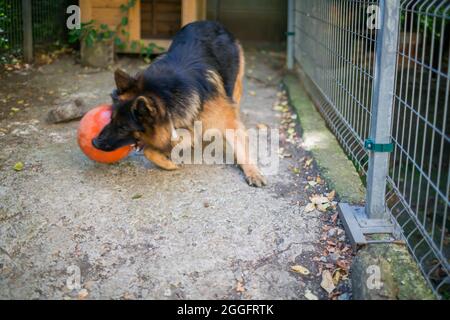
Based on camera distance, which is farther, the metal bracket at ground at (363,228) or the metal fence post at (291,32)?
the metal fence post at (291,32)

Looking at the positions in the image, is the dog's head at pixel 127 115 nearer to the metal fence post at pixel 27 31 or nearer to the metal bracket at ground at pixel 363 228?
the metal bracket at ground at pixel 363 228

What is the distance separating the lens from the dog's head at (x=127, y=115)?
12.3ft

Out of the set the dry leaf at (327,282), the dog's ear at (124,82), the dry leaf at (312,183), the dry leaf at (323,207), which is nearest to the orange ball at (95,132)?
the dog's ear at (124,82)

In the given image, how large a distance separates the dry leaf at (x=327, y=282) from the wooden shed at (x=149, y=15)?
5.27 m

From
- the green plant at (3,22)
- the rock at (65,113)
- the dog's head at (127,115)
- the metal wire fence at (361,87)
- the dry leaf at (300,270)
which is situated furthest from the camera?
the green plant at (3,22)

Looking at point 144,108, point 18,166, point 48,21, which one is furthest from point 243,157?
point 48,21

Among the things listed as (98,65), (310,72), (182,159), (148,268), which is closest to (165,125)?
(182,159)

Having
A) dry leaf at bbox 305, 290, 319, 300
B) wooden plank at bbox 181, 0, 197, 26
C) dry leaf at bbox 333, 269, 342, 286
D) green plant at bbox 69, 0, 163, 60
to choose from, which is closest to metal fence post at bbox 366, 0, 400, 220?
dry leaf at bbox 333, 269, 342, 286

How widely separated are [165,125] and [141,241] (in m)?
0.93

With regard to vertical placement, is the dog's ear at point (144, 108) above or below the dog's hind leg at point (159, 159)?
above

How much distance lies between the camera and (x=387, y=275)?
269 cm

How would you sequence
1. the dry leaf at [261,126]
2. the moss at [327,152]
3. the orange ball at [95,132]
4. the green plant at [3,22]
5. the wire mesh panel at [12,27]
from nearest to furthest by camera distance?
the moss at [327,152] → the orange ball at [95,132] → the dry leaf at [261,126] → the green plant at [3,22] → the wire mesh panel at [12,27]

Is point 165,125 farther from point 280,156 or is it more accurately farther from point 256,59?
point 256,59

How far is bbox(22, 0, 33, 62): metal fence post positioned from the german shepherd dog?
3138 mm
